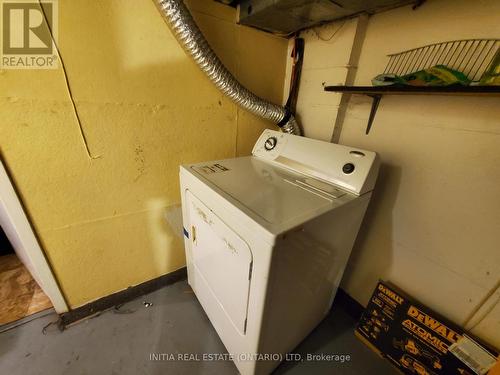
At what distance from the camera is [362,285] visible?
1.33m

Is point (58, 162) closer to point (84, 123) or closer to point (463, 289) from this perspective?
point (84, 123)

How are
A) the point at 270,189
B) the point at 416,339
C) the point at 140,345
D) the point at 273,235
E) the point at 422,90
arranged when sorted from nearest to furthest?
the point at 273,235, the point at 422,90, the point at 270,189, the point at 416,339, the point at 140,345

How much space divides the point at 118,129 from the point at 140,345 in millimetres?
1200

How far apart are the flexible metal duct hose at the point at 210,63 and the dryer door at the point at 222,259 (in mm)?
634

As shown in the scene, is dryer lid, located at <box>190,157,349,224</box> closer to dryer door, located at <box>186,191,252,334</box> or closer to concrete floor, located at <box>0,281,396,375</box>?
dryer door, located at <box>186,191,252,334</box>

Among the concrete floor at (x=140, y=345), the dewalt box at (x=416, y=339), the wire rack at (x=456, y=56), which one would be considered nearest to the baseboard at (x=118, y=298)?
the concrete floor at (x=140, y=345)

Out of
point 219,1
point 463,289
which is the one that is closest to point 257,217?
point 463,289

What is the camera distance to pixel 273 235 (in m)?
0.61

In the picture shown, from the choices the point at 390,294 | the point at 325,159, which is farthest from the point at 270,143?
the point at 390,294

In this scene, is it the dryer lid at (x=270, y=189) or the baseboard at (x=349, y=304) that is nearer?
the dryer lid at (x=270, y=189)

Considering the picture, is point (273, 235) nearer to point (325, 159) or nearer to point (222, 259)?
point (222, 259)

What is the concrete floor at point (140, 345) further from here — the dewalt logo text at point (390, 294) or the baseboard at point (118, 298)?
the dewalt logo text at point (390, 294)

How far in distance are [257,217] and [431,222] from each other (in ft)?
2.99

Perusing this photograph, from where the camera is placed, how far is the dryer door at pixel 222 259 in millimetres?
776
